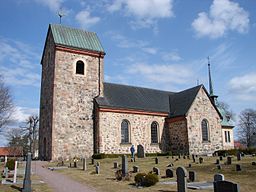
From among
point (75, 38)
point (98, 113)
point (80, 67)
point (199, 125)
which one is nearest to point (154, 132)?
point (199, 125)

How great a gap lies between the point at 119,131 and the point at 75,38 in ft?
39.2

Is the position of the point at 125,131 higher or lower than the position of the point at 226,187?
higher

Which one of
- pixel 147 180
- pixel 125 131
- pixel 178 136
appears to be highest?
pixel 125 131

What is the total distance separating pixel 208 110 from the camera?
107 feet

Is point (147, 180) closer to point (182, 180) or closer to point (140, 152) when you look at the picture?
point (182, 180)

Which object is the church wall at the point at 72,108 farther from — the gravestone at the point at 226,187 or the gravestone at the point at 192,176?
the gravestone at the point at 226,187

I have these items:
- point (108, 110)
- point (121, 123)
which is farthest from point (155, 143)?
point (108, 110)

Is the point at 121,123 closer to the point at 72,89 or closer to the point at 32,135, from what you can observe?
the point at 72,89

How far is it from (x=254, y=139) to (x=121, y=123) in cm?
3672

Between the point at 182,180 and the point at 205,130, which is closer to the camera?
the point at 182,180

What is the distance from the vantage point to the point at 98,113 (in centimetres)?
2844

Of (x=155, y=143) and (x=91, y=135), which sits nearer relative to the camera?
(x=91, y=135)

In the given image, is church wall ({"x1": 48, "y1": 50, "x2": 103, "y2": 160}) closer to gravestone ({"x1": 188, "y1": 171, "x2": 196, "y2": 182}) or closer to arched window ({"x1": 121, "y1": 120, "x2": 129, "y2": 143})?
arched window ({"x1": 121, "y1": 120, "x2": 129, "y2": 143})

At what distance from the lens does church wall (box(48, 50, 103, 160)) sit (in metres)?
27.0
